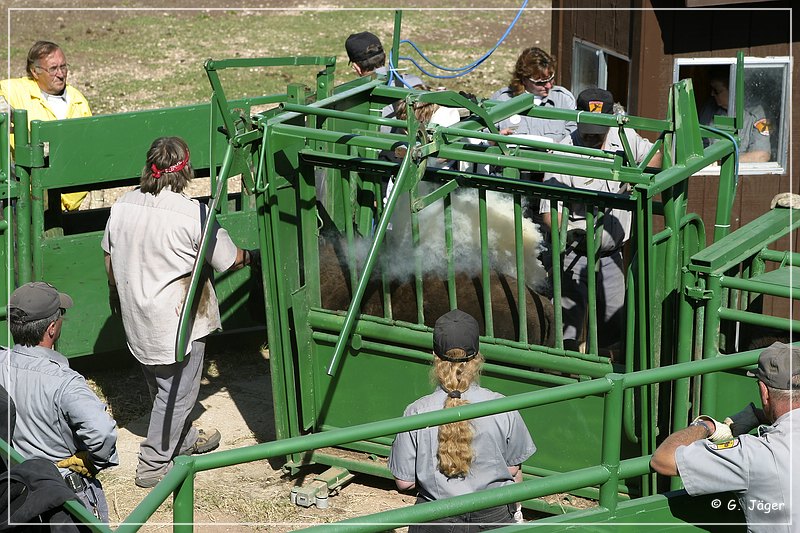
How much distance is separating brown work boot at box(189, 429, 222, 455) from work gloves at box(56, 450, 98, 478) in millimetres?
1935

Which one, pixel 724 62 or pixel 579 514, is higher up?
pixel 724 62

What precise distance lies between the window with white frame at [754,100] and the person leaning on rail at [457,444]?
13.5 feet

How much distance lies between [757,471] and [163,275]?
3384mm

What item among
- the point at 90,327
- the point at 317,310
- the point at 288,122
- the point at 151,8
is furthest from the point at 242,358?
the point at 151,8

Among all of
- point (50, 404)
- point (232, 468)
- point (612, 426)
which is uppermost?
point (612, 426)

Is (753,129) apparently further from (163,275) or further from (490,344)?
(163,275)

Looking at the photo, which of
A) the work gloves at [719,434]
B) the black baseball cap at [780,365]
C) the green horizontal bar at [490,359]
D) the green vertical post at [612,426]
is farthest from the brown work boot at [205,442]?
the black baseball cap at [780,365]

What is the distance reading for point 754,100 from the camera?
7734 mm

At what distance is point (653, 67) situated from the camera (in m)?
7.59

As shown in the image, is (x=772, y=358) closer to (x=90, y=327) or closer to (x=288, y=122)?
(x=288, y=122)

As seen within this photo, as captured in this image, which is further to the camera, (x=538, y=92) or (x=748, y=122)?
(x=748, y=122)

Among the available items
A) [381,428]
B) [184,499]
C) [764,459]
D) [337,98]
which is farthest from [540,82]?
[184,499]

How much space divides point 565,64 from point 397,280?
424 cm

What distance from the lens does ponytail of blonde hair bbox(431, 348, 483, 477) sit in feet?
13.3
